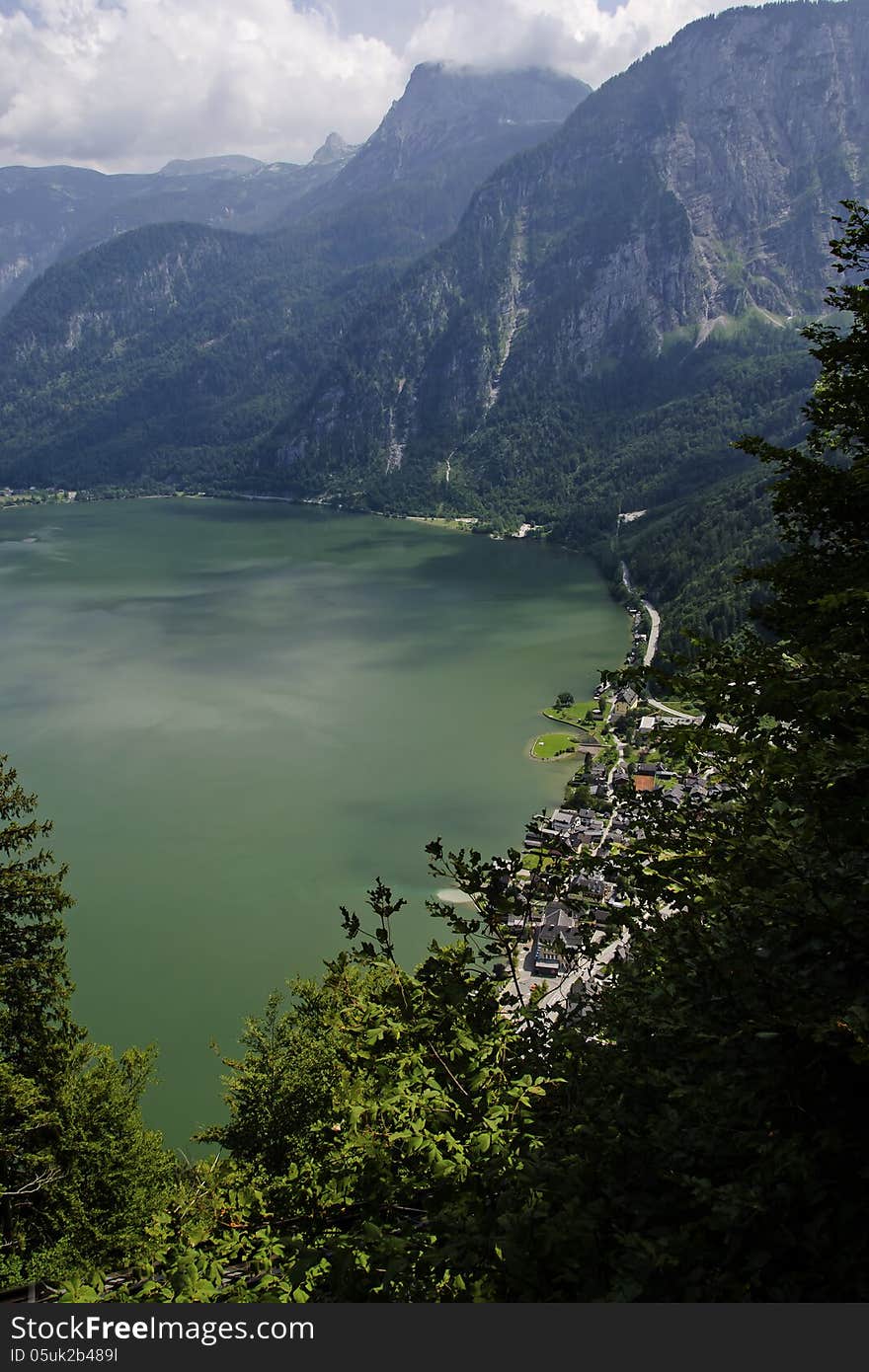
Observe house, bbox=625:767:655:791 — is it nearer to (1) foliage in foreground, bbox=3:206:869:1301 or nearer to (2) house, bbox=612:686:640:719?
(2) house, bbox=612:686:640:719

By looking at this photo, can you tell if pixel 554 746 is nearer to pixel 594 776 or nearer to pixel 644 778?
pixel 594 776

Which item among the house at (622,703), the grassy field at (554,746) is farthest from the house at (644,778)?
the house at (622,703)

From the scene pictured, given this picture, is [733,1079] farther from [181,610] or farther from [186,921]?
[181,610]

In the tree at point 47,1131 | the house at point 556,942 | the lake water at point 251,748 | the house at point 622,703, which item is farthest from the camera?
the house at point 622,703

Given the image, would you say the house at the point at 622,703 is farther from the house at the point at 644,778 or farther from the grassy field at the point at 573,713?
the house at the point at 644,778

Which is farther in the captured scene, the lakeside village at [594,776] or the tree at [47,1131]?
the lakeside village at [594,776]

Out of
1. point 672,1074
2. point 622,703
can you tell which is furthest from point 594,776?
point 672,1074
